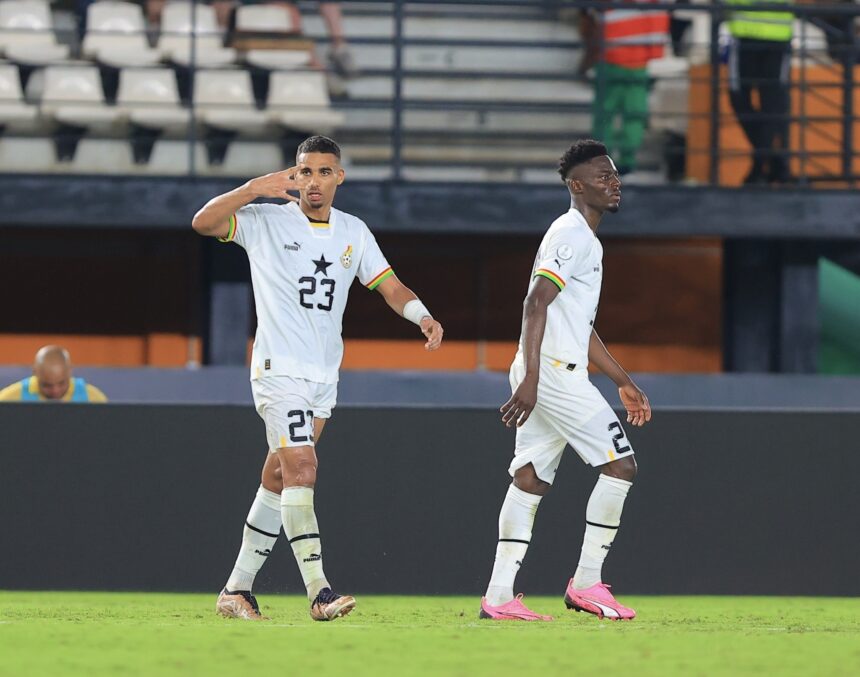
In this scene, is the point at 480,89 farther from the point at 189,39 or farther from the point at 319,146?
the point at 319,146

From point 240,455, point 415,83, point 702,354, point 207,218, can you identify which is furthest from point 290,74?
point 207,218

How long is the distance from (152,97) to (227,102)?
1.86ft

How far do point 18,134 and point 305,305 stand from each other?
707 centimetres

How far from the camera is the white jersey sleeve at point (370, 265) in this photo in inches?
262

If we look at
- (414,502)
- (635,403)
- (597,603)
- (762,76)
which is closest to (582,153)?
(635,403)

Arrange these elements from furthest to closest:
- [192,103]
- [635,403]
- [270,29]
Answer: [270,29] < [192,103] < [635,403]

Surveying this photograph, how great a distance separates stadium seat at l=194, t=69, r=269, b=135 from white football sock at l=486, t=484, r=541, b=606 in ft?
22.2

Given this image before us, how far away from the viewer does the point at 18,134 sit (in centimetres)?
1277

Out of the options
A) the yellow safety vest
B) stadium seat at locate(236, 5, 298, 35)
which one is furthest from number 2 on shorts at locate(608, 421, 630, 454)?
stadium seat at locate(236, 5, 298, 35)

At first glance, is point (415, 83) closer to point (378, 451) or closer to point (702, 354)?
point (702, 354)

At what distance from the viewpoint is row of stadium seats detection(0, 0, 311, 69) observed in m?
12.9

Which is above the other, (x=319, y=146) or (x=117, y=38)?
(x=117, y=38)

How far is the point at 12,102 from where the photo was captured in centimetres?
1261

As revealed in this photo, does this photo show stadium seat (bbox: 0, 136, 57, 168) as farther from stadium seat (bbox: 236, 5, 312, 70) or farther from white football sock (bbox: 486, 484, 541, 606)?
white football sock (bbox: 486, 484, 541, 606)
